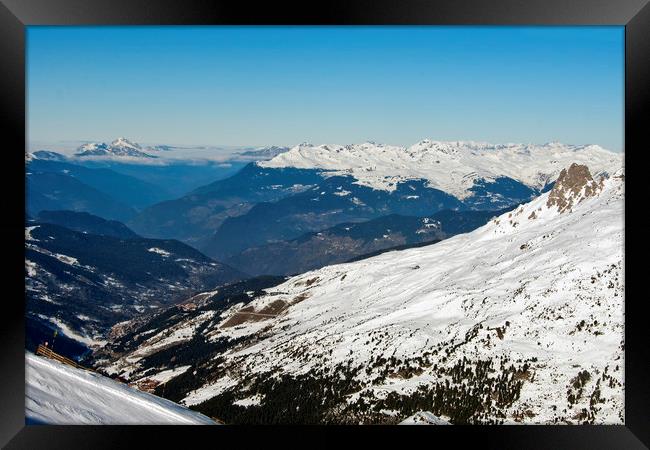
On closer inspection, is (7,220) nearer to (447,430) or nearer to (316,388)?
(447,430)

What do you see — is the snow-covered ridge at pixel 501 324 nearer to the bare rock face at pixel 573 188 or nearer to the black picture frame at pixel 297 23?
the bare rock face at pixel 573 188

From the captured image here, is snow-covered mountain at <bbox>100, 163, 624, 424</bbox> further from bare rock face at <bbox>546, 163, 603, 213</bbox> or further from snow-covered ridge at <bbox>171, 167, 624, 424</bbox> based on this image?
bare rock face at <bbox>546, 163, 603, 213</bbox>

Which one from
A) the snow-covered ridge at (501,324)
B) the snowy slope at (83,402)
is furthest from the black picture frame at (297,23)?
the snow-covered ridge at (501,324)

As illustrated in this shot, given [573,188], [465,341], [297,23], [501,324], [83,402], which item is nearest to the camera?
[297,23]

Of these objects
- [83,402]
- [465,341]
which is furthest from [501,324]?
[83,402]

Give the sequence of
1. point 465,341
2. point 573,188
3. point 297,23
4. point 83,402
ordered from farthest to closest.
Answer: point 573,188
point 465,341
point 83,402
point 297,23

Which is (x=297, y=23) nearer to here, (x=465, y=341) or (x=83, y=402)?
(x=83, y=402)

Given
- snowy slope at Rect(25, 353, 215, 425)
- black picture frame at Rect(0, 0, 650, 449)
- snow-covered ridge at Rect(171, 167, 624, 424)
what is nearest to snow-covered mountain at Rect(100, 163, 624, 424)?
snow-covered ridge at Rect(171, 167, 624, 424)
